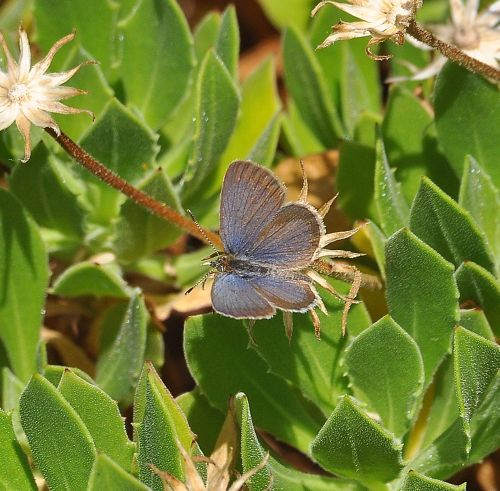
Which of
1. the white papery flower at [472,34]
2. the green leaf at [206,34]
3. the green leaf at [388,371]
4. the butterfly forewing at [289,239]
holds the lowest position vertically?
the green leaf at [388,371]

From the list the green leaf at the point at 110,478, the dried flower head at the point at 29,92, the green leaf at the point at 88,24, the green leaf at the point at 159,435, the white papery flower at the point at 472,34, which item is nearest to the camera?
the green leaf at the point at 110,478

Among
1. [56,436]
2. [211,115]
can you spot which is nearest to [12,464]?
[56,436]

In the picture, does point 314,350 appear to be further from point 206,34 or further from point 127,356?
point 206,34

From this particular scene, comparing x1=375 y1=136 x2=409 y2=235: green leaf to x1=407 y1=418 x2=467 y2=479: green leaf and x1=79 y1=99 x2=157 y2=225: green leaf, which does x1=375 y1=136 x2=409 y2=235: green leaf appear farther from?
x1=79 y1=99 x2=157 y2=225: green leaf

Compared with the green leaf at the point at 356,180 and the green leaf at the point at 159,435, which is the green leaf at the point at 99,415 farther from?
the green leaf at the point at 356,180

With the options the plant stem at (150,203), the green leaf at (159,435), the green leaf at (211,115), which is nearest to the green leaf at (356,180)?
the green leaf at (211,115)

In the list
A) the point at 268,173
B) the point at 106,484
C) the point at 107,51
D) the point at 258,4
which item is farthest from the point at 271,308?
the point at 258,4

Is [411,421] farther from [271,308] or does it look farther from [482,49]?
[482,49]
